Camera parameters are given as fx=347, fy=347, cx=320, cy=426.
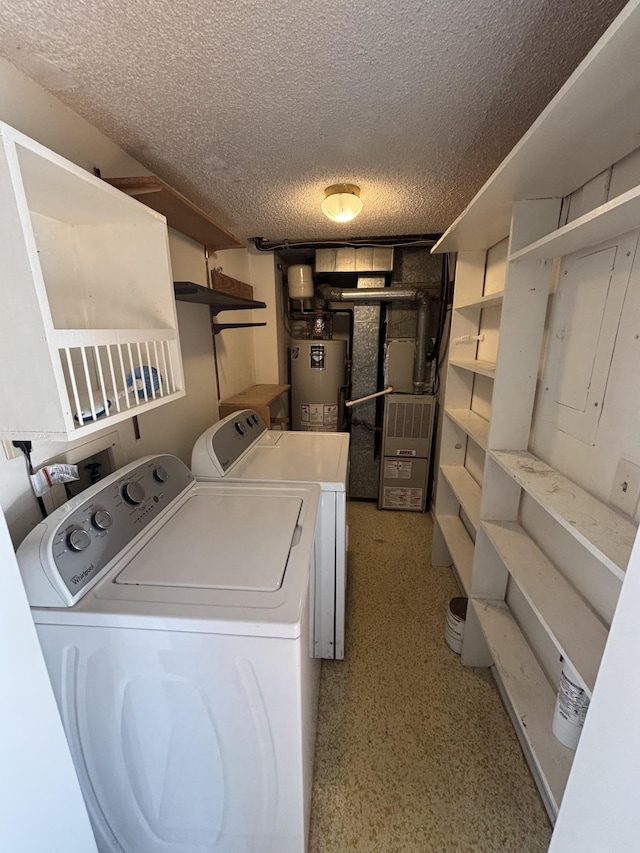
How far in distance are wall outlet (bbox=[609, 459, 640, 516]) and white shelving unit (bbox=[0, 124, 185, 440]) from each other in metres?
1.36

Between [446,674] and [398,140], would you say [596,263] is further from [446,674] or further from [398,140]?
[446,674]

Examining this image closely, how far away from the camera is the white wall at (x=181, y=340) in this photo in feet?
3.10

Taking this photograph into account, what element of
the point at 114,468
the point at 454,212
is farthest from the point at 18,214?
the point at 454,212

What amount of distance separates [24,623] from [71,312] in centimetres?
86

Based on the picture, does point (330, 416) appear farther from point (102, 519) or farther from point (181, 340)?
point (102, 519)

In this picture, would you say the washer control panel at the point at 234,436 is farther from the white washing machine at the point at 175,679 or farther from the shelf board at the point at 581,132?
the shelf board at the point at 581,132

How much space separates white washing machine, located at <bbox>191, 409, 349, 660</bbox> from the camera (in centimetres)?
146

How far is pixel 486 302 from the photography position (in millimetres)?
1669

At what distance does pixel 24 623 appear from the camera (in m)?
0.64

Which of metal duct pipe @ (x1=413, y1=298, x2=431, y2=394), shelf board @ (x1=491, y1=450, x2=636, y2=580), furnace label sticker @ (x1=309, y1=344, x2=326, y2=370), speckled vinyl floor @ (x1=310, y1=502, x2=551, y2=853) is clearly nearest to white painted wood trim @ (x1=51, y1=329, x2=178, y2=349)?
shelf board @ (x1=491, y1=450, x2=636, y2=580)

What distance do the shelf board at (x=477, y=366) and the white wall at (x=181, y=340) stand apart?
58.0 inches

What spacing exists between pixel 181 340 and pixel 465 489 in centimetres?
176

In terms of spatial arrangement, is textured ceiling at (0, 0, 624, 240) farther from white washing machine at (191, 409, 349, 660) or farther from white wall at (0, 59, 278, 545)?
white washing machine at (191, 409, 349, 660)

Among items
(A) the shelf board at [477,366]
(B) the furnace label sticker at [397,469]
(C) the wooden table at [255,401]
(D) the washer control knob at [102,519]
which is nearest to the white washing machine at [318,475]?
(C) the wooden table at [255,401]
